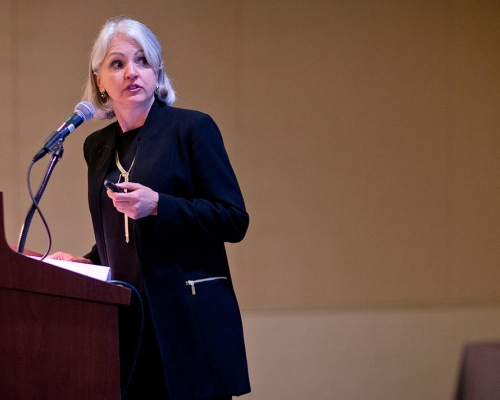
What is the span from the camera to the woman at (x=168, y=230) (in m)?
1.58

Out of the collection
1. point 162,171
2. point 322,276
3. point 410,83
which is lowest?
point 322,276

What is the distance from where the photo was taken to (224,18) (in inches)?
135

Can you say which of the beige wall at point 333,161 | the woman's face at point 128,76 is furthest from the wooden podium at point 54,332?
the beige wall at point 333,161

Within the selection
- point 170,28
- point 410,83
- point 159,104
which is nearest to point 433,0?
point 410,83

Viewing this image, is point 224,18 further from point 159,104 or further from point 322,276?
point 159,104

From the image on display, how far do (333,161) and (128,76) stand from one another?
195 centimetres

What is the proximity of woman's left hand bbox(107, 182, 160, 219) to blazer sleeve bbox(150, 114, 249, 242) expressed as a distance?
3cm

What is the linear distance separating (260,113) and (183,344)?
204 cm

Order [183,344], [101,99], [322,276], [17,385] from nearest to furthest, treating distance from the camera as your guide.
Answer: [17,385] < [183,344] < [101,99] < [322,276]

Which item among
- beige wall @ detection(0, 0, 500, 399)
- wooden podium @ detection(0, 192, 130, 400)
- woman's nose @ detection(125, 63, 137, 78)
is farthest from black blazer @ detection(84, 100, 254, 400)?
beige wall @ detection(0, 0, 500, 399)

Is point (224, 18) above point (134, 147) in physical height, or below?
above

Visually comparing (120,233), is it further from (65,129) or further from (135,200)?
(65,129)

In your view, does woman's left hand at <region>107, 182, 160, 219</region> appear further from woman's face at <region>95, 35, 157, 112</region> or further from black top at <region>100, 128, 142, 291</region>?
woman's face at <region>95, 35, 157, 112</region>

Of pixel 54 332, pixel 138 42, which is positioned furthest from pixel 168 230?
pixel 138 42
